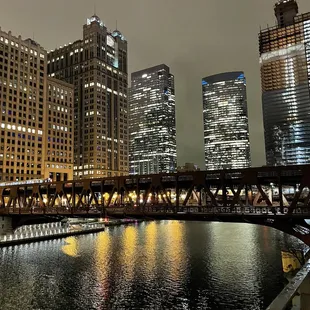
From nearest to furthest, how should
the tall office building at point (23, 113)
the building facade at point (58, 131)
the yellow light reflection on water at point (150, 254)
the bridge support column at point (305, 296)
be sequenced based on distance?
the bridge support column at point (305, 296) → the yellow light reflection on water at point (150, 254) → the tall office building at point (23, 113) → the building facade at point (58, 131)

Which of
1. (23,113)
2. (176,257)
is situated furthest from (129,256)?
(23,113)

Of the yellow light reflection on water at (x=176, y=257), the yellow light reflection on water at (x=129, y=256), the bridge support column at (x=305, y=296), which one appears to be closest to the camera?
the bridge support column at (x=305, y=296)

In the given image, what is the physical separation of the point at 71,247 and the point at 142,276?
31.1m

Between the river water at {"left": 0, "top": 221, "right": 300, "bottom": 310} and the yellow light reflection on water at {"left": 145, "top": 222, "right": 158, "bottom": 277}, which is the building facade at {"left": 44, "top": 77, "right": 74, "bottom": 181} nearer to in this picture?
the river water at {"left": 0, "top": 221, "right": 300, "bottom": 310}

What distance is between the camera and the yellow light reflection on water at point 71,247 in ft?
212

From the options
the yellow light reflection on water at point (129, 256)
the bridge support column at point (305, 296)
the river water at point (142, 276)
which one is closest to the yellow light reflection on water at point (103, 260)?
the river water at point (142, 276)

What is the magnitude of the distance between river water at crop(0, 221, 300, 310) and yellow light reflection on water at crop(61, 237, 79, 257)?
0.21 meters

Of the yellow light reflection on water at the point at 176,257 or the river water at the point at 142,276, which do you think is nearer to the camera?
the river water at the point at 142,276

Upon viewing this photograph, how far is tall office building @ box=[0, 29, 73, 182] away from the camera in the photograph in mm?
153750

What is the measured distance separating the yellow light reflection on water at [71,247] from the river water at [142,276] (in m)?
0.21

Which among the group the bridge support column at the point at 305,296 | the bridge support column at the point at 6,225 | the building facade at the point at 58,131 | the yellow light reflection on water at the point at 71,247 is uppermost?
the building facade at the point at 58,131

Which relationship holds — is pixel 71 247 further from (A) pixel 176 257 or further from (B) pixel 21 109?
(B) pixel 21 109

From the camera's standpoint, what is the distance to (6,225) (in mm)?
78875

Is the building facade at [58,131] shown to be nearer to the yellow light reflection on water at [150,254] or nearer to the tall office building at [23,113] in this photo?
the tall office building at [23,113]
